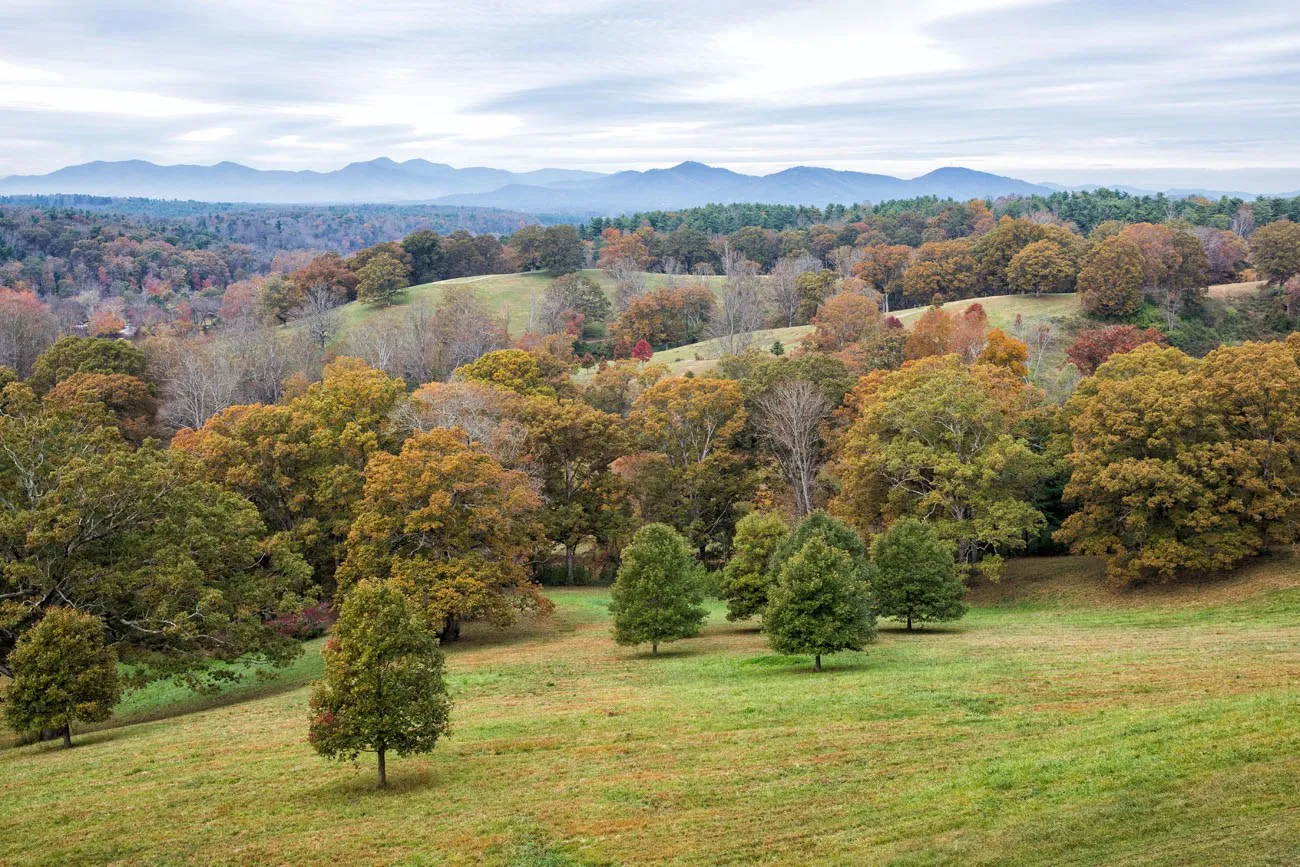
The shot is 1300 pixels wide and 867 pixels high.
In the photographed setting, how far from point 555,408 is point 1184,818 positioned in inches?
1548

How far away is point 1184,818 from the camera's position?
13.9 metres

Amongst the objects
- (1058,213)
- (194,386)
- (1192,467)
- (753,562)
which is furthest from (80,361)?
(1058,213)

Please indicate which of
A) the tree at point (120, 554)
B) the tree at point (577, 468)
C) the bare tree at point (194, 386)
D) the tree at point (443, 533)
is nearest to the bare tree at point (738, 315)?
the tree at point (577, 468)

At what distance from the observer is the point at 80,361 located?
221ft

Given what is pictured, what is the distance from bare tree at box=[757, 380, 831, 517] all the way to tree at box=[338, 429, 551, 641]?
1910 cm

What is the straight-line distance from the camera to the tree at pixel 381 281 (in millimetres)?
112250

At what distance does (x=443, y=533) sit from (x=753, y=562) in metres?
11.6

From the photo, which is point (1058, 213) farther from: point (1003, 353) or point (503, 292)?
point (1003, 353)

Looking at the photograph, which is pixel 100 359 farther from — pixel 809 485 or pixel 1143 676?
pixel 1143 676

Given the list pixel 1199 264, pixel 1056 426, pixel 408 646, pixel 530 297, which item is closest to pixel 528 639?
pixel 408 646

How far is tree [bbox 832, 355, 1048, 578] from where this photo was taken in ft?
138

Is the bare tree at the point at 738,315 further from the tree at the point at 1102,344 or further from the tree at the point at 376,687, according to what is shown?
the tree at the point at 376,687

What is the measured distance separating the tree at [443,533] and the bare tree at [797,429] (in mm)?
19099

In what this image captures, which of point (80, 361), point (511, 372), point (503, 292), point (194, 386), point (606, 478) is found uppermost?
point (503, 292)
